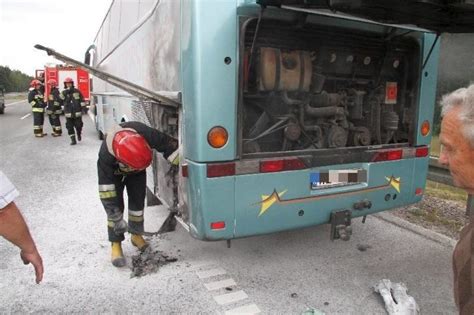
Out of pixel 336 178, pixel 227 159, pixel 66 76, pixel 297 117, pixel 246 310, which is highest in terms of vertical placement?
pixel 66 76

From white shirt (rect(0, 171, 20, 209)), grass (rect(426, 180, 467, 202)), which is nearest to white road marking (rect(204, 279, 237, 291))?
white shirt (rect(0, 171, 20, 209))

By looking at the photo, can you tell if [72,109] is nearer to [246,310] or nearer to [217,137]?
[217,137]

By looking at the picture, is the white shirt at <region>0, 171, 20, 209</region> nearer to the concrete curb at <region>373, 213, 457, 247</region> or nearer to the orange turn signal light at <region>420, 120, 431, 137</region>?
the orange turn signal light at <region>420, 120, 431, 137</region>

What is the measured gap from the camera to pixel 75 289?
3.20m

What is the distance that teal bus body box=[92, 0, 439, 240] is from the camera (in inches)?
106

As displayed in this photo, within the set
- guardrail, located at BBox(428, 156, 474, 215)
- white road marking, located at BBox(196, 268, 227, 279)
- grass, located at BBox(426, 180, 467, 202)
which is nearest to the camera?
white road marking, located at BBox(196, 268, 227, 279)

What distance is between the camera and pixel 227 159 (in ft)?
9.41

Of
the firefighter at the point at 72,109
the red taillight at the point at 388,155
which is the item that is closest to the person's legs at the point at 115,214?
the red taillight at the point at 388,155

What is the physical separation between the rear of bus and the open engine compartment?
0.01m

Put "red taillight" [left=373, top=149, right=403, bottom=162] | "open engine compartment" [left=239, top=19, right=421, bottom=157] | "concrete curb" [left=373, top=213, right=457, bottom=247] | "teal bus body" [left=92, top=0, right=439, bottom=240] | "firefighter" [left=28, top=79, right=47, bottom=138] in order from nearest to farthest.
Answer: "teal bus body" [left=92, top=0, right=439, bottom=240] → "open engine compartment" [left=239, top=19, right=421, bottom=157] → "red taillight" [left=373, top=149, right=403, bottom=162] → "concrete curb" [left=373, top=213, right=457, bottom=247] → "firefighter" [left=28, top=79, right=47, bottom=138]

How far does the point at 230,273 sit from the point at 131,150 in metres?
1.41

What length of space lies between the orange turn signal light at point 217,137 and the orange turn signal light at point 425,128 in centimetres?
217

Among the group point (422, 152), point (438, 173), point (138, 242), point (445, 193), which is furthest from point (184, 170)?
point (445, 193)

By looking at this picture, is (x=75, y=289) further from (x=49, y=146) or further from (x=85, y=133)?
(x=85, y=133)
